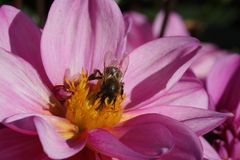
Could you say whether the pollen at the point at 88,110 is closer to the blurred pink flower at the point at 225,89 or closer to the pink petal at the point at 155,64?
the pink petal at the point at 155,64

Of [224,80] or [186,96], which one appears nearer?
[186,96]

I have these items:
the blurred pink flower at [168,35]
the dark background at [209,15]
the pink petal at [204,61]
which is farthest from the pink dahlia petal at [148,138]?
the dark background at [209,15]

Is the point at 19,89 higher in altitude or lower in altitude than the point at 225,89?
higher

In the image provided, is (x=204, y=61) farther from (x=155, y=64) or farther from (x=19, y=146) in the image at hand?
(x=19, y=146)

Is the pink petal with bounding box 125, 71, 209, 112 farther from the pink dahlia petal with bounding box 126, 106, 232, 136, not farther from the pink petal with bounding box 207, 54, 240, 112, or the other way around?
the pink petal with bounding box 207, 54, 240, 112

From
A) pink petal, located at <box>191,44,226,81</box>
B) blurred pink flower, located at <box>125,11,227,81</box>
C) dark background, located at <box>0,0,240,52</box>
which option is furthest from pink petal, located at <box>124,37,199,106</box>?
dark background, located at <box>0,0,240,52</box>

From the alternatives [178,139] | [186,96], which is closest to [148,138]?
[178,139]
